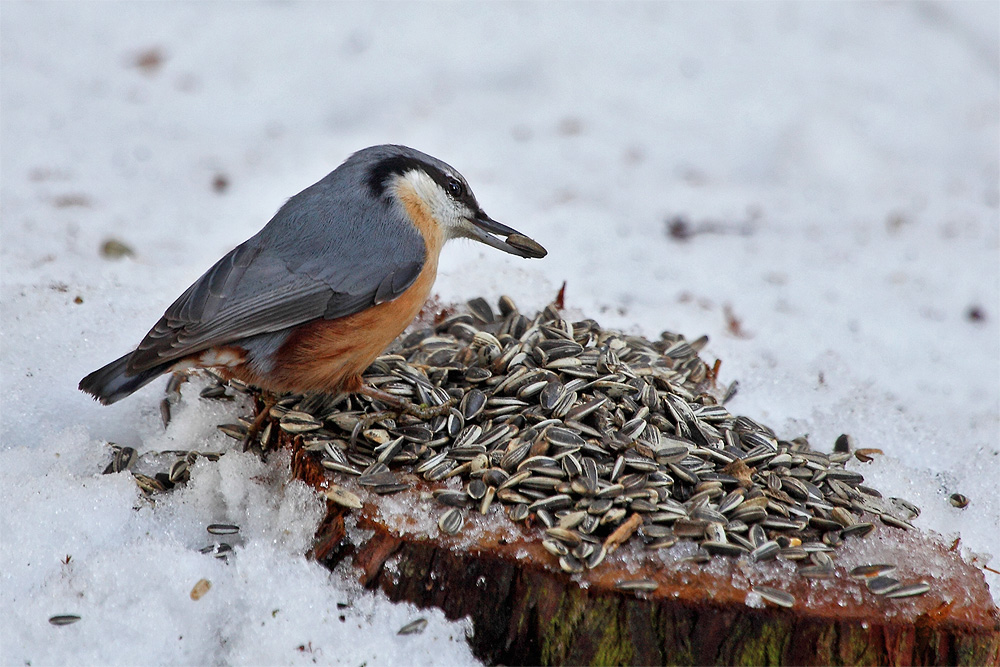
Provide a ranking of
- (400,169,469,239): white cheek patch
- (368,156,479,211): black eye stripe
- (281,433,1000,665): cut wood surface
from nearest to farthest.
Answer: (281,433,1000,665): cut wood surface → (368,156,479,211): black eye stripe → (400,169,469,239): white cheek patch

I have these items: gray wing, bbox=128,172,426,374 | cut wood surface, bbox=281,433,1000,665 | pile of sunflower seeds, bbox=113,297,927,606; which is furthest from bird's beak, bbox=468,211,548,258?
cut wood surface, bbox=281,433,1000,665

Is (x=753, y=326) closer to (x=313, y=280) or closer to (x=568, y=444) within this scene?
(x=568, y=444)

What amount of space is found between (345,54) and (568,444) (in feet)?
15.3

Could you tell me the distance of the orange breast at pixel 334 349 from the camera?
3080 mm

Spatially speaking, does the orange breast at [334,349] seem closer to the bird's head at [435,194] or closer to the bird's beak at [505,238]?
the bird's head at [435,194]

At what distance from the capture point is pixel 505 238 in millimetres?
3709

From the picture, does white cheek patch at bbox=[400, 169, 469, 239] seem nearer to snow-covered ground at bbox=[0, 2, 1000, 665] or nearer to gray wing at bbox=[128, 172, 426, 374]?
gray wing at bbox=[128, 172, 426, 374]

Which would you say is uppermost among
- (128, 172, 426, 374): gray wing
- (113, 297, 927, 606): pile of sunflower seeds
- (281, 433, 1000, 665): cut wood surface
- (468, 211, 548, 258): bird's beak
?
(468, 211, 548, 258): bird's beak

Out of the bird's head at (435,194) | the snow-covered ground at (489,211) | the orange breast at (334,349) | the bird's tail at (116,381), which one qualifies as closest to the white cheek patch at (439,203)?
the bird's head at (435,194)

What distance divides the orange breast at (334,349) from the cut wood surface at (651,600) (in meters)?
0.59

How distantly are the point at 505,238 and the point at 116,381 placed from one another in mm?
1566

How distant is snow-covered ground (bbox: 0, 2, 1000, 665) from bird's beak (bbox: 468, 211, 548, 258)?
2.07ft

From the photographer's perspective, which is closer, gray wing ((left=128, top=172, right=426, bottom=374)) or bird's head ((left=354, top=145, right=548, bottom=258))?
gray wing ((left=128, top=172, right=426, bottom=374))

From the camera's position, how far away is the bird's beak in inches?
142
